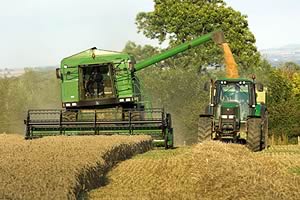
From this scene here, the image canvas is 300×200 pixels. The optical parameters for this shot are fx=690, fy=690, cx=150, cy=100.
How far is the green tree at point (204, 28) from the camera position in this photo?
51.6 metres

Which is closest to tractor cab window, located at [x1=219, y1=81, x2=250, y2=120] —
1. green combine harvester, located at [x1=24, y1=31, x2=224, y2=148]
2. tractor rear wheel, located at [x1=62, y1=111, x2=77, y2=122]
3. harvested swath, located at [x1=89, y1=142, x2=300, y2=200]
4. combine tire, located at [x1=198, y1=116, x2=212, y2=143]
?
combine tire, located at [x1=198, y1=116, x2=212, y2=143]

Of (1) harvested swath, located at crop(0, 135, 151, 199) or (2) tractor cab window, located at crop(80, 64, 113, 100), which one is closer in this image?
(1) harvested swath, located at crop(0, 135, 151, 199)

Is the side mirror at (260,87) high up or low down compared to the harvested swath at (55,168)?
up

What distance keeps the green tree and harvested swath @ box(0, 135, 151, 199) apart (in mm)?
34957

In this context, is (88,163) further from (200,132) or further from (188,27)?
(188,27)

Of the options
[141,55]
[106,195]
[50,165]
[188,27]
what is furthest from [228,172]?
[141,55]

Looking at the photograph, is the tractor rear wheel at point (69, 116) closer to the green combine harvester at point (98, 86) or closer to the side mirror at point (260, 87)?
the green combine harvester at point (98, 86)

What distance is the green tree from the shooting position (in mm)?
51625

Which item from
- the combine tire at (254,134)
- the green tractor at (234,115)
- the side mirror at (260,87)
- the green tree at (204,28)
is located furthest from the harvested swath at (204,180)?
the green tree at (204,28)

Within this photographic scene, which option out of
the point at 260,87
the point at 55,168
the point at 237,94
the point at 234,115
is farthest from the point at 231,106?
the point at 55,168

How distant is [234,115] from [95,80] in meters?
6.48

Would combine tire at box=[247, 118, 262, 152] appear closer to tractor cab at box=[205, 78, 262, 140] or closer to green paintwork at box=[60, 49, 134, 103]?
tractor cab at box=[205, 78, 262, 140]

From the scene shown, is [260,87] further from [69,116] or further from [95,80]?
[69,116]

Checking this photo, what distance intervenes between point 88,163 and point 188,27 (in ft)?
136
